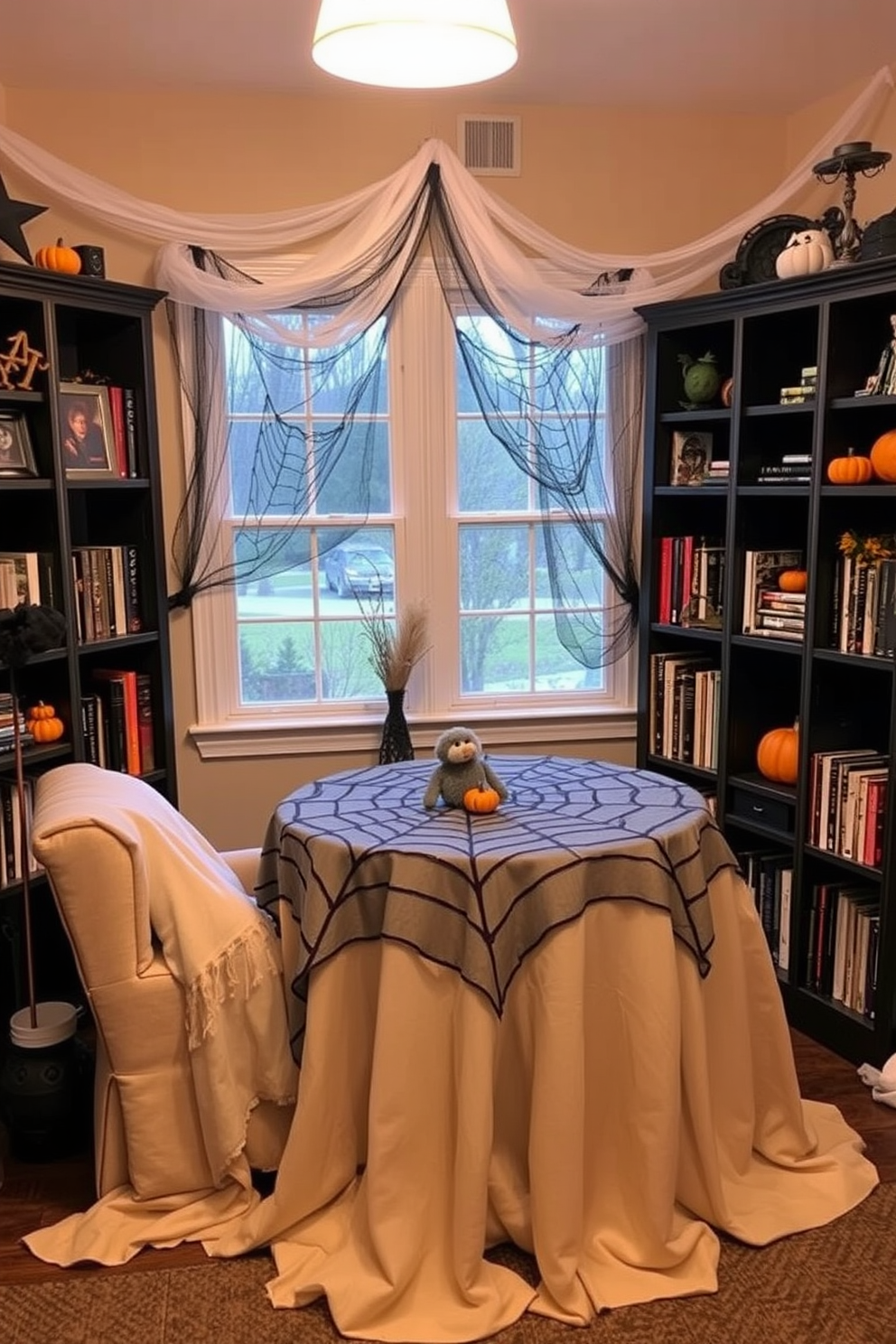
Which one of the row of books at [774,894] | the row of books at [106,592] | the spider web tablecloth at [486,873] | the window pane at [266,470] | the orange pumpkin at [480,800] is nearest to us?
the spider web tablecloth at [486,873]

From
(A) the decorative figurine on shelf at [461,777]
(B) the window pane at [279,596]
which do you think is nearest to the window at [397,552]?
(B) the window pane at [279,596]

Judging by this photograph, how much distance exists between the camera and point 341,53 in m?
1.96

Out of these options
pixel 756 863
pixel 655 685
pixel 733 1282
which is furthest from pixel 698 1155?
pixel 655 685

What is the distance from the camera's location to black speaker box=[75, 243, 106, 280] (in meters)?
3.09

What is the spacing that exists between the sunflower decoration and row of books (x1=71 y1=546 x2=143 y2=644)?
201 centimetres

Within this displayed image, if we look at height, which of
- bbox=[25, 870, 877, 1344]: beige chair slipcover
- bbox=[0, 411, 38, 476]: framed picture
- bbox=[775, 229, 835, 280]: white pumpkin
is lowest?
bbox=[25, 870, 877, 1344]: beige chair slipcover

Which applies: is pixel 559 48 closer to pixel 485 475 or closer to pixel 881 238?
pixel 881 238

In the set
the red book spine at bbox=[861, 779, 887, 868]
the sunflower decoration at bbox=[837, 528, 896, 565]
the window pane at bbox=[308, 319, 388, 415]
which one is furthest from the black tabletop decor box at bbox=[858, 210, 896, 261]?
the window pane at bbox=[308, 319, 388, 415]

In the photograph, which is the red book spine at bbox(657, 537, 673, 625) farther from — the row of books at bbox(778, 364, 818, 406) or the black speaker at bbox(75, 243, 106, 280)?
the black speaker at bbox(75, 243, 106, 280)

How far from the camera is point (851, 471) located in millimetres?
2896

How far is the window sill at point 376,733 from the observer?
3.66 meters

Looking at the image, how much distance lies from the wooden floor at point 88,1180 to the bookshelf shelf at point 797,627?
0.12 meters

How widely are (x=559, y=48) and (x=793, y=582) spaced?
1.60 m

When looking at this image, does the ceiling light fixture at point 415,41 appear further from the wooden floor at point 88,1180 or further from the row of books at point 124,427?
the wooden floor at point 88,1180
